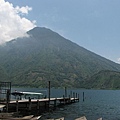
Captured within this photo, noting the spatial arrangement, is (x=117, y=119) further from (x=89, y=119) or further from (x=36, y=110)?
(x=36, y=110)

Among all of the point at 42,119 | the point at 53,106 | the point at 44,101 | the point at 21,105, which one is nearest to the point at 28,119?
the point at 42,119

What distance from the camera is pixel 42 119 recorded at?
171 feet

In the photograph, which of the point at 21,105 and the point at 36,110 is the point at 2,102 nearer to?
the point at 21,105

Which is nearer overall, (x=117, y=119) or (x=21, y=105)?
(x=117, y=119)

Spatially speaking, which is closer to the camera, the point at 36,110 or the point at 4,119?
the point at 4,119

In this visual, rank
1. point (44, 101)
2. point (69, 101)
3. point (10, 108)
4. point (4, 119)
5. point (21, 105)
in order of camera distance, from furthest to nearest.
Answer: point (69, 101)
point (44, 101)
point (21, 105)
point (10, 108)
point (4, 119)

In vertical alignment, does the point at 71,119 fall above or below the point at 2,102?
below

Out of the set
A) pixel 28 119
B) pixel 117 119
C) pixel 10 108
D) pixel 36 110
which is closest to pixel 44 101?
pixel 36 110

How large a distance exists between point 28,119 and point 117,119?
32262 mm

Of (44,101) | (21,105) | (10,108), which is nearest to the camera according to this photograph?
(10,108)

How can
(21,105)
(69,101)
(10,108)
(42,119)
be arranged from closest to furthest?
(42,119)
(10,108)
(21,105)
(69,101)

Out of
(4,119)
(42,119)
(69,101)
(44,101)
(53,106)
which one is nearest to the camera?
(4,119)

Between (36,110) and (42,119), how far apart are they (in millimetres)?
12704

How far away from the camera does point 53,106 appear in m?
80.8
